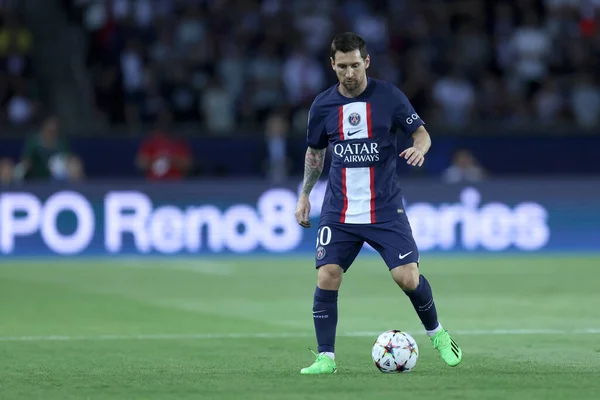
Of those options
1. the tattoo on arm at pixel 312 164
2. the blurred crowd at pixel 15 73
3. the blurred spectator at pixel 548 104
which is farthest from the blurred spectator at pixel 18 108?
the tattoo on arm at pixel 312 164

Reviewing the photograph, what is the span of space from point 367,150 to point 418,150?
1.32 feet

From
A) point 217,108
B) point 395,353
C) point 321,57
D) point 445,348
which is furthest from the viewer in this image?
point 321,57

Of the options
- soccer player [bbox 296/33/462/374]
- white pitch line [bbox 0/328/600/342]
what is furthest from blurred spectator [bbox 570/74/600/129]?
soccer player [bbox 296/33/462/374]

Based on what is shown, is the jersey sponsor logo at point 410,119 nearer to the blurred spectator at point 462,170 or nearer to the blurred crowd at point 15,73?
the blurred spectator at point 462,170

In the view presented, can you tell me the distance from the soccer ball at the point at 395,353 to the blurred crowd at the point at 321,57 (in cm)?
1344

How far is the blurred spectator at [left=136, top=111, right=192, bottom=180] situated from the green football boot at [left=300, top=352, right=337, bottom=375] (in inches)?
481

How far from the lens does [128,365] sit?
860cm

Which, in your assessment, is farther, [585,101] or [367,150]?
[585,101]

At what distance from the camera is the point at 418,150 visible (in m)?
7.85

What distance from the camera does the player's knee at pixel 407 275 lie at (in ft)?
26.2

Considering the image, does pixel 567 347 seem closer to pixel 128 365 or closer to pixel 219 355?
pixel 219 355

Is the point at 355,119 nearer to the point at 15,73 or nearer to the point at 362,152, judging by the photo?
the point at 362,152

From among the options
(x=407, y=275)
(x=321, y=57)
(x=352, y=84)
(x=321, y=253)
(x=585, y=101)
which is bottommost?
(x=407, y=275)

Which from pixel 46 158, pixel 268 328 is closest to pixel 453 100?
pixel 46 158
